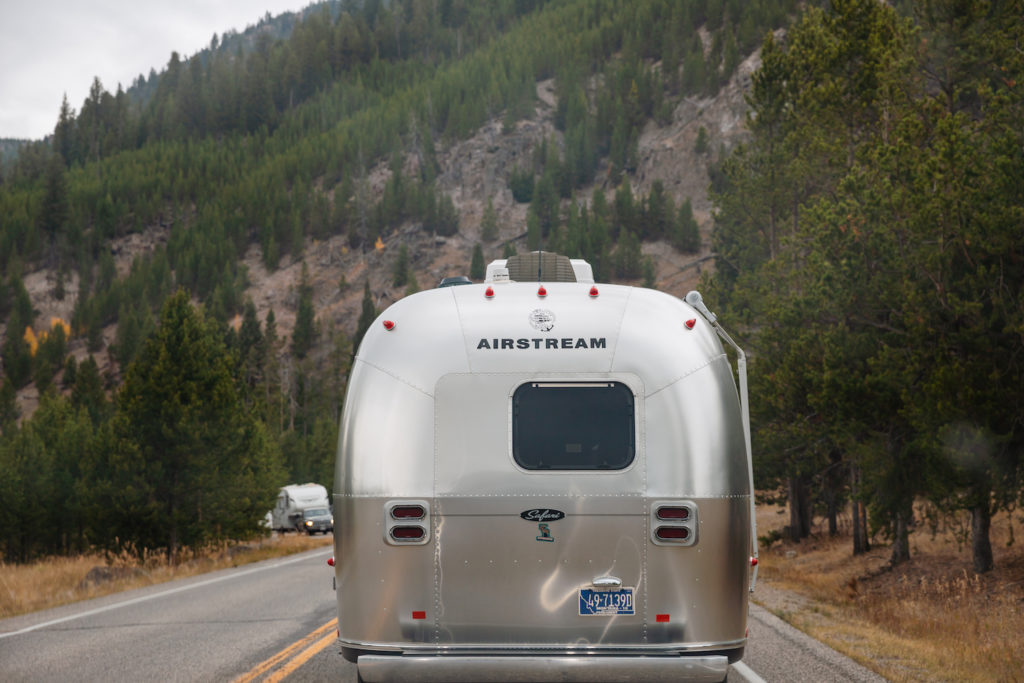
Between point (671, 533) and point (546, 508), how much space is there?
0.74 m

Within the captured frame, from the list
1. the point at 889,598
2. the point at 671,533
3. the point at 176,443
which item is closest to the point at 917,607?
the point at 889,598

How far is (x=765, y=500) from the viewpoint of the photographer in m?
31.5

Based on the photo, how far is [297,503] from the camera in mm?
53812

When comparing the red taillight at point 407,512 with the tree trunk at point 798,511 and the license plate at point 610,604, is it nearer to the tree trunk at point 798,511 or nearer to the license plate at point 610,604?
the license plate at point 610,604

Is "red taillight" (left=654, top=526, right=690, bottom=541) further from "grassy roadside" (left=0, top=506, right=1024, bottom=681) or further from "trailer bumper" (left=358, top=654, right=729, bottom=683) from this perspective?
"grassy roadside" (left=0, top=506, right=1024, bottom=681)

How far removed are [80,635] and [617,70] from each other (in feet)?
609

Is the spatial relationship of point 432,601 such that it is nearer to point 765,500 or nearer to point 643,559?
point 643,559

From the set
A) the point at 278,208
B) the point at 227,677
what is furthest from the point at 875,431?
the point at 278,208

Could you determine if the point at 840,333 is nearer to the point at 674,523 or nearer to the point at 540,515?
the point at 674,523

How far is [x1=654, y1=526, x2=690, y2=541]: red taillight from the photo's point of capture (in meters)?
5.88

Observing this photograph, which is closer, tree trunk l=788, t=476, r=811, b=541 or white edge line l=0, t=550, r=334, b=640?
white edge line l=0, t=550, r=334, b=640

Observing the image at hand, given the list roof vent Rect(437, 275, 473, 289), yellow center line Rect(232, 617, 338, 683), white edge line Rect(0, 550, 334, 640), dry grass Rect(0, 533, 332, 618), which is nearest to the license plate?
roof vent Rect(437, 275, 473, 289)

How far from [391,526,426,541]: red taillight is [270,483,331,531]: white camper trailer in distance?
4840 centimetres

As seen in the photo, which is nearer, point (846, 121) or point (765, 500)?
point (846, 121)
